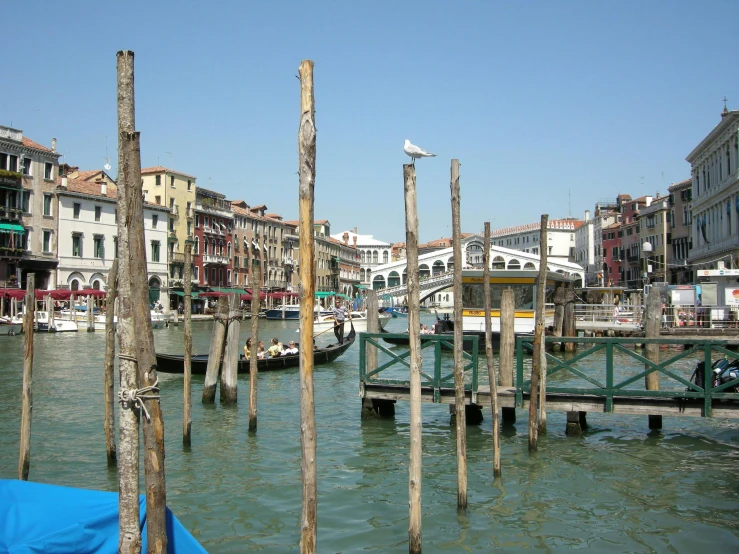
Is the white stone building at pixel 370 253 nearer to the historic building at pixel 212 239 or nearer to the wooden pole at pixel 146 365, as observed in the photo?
the historic building at pixel 212 239

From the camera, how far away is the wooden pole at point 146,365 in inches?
170

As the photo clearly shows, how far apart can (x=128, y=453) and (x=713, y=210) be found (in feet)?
118

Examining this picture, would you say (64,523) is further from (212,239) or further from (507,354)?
(212,239)

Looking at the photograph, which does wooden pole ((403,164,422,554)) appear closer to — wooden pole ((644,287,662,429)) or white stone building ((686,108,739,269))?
wooden pole ((644,287,662,429))

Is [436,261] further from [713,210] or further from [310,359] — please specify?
[310,359]

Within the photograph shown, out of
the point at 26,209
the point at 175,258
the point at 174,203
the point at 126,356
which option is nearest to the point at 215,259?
the point at 175,258

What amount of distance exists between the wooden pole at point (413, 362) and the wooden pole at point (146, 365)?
77.1 inches

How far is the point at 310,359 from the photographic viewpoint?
188 inches

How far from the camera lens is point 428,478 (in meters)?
8.35

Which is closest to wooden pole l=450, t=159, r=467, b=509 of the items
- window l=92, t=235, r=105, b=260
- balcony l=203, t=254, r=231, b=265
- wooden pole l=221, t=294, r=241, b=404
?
wooden pole l=221, t=294, r=241, b=404

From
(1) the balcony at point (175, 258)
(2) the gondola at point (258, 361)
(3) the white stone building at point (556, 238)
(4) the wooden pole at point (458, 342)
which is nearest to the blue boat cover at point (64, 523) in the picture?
(4) the wooden pole at point (458, 342)

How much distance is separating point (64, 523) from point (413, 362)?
261 cm

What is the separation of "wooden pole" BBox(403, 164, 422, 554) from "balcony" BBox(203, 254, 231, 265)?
1944 inches

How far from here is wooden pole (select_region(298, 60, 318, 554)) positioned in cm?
475
